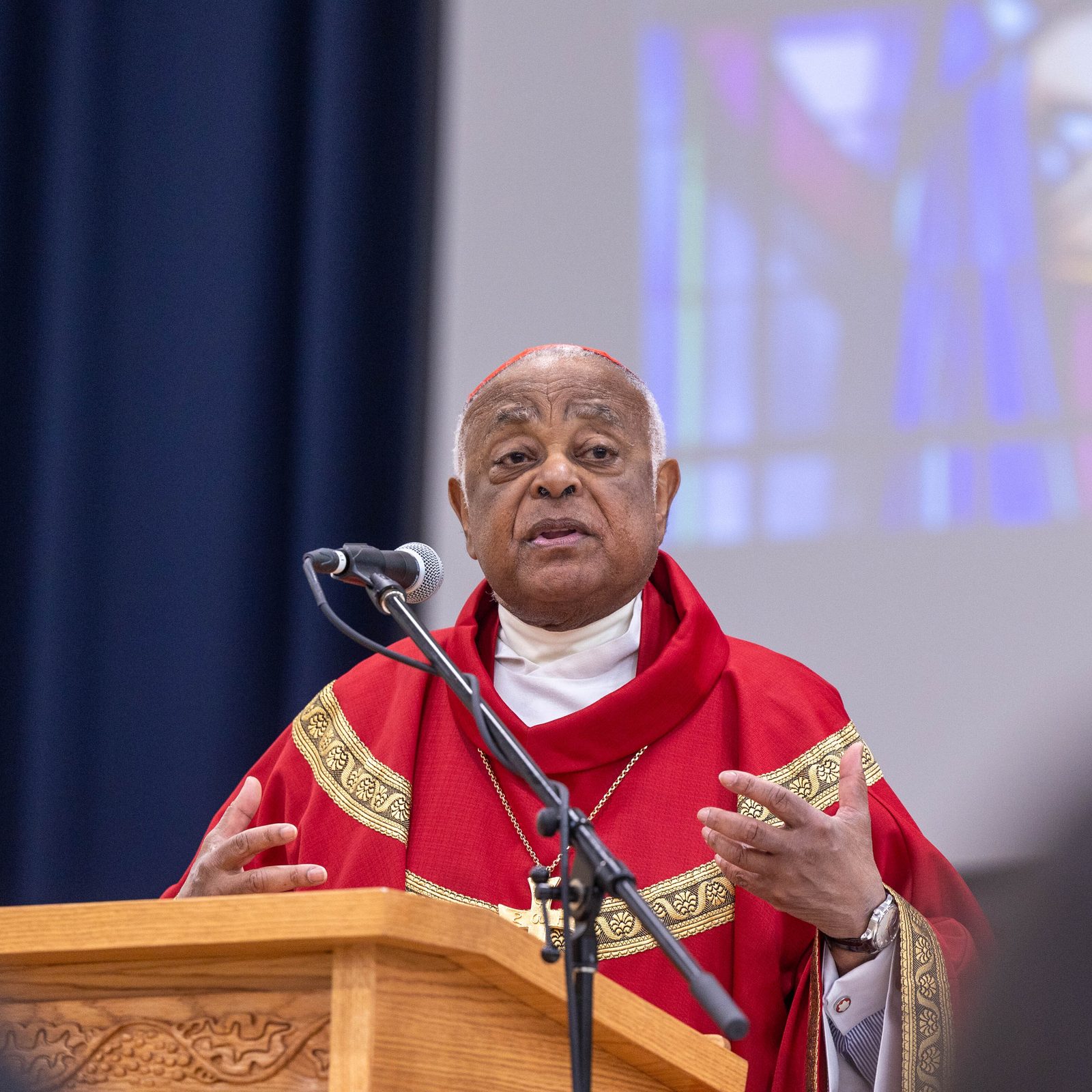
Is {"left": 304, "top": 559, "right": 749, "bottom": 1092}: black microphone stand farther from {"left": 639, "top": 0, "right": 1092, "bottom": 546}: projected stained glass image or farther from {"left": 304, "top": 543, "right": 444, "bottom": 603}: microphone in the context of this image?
{"left": 639, "top": 0, "right": 1092, "bottom": 546}: projected stained glass image

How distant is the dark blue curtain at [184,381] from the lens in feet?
14.7

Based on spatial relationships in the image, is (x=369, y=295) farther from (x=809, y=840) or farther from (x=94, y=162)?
(x=809, y=840)

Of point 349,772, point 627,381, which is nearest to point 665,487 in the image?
point 627,381

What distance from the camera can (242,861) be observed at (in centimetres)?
237

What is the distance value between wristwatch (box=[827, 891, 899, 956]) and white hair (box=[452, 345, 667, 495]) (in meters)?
1.18

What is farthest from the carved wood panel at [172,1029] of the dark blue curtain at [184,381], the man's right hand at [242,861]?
the dark blue curtain at [184,381]

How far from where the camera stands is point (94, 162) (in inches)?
188

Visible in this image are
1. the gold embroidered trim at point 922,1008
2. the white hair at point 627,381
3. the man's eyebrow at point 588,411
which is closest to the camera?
the gold embroidered trim at point 922,1008

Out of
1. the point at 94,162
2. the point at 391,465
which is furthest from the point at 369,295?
the point at 94,162

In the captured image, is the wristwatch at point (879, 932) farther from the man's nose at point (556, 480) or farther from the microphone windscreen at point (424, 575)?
the man's nose at point (556, 480)

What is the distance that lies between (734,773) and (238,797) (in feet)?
2.81

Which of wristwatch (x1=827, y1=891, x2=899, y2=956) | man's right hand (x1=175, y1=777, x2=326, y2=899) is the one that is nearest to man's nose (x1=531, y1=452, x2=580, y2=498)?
man's right hand (x1=175, y1=777, x2=326, y2=899)

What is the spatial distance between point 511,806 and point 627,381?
39.7 inches

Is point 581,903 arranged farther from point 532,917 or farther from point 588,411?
point 588,411
